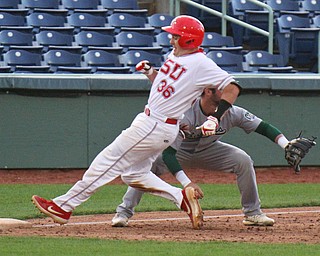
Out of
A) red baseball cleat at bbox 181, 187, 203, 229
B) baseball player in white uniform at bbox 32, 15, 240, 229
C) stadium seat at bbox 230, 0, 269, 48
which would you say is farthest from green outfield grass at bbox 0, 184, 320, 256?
stadium seat at bbox 230, 0, 269, 48

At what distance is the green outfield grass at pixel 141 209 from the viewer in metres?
5.98

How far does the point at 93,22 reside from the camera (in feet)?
46.2

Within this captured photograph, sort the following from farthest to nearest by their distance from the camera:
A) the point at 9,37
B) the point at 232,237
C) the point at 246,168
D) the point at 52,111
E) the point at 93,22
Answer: the point at 93,22 → the point at 9,37 → the point at 52,111 → the point at 246,168 → the point at 232,237

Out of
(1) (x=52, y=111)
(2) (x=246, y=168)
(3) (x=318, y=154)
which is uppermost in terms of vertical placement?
(2) (x=246, y=168)

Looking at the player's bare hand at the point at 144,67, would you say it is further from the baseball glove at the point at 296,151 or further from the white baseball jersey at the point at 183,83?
the baseball glove at the point at 296,151

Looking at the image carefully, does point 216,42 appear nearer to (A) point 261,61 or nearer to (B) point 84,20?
(A) point 261,61

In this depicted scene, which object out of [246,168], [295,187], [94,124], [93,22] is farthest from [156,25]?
[246,168]

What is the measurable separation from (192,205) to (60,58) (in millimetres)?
6156

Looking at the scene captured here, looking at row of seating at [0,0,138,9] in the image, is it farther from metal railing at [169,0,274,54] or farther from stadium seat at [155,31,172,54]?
stadium seat at [155,31,172,54]

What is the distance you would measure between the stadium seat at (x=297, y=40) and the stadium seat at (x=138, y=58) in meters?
2.24

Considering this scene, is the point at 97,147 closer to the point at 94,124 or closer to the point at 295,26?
the point at 94,124

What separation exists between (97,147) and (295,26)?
15.1 feet

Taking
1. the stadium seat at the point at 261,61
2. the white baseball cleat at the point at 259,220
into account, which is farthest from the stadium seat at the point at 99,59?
the white baseball cleat at the point at 259,220

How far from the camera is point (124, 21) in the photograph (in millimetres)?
14312
